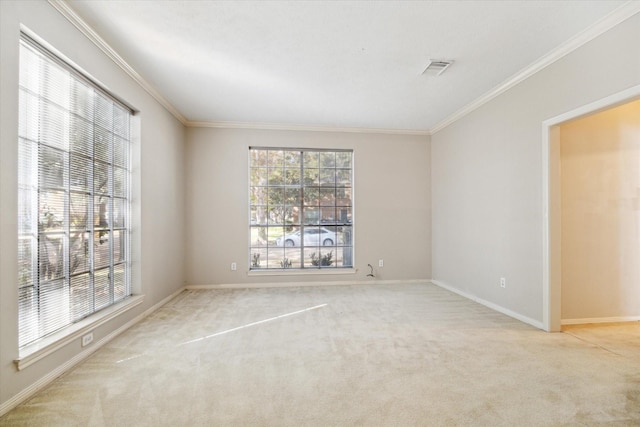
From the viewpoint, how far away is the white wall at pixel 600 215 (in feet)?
10.8

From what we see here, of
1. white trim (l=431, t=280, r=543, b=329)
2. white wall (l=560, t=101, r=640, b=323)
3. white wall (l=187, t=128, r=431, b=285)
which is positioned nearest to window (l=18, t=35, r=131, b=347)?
white wall (l=187, t=128, r=431, b=285)

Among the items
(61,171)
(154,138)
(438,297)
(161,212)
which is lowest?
(438,297)

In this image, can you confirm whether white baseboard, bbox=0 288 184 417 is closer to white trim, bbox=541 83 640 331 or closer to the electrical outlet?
the electrical outlet

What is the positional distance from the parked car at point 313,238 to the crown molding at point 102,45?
280cm

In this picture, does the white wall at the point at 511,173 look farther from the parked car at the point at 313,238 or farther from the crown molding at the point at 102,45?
the crown molding at the point at 102,45

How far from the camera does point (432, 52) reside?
9.52ft

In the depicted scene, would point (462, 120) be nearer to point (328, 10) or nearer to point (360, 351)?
point (328, 10)

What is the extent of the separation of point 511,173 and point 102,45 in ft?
14.7

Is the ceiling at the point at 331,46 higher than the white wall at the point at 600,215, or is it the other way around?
the ceiling at the point at 331,46

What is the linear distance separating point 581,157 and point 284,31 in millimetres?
3400

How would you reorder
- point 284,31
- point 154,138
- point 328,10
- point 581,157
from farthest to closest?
point 154,138 < point 581,157 < point 284,31 < point 328,10

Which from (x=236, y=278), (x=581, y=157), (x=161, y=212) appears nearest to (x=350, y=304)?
(x=236, y=278)

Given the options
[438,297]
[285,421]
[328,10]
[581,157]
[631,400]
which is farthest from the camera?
[438,297]

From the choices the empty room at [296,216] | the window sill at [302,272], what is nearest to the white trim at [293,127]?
the empty room at [296,216]
